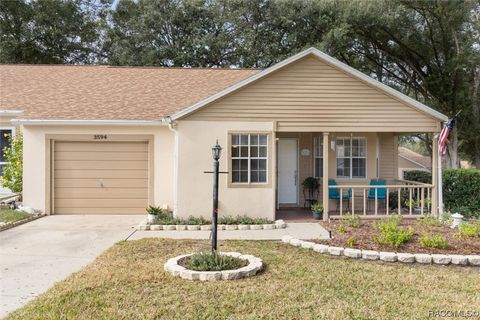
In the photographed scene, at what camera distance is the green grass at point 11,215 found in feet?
33.1

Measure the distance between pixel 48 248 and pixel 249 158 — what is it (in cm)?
512

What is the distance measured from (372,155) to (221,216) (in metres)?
5.23

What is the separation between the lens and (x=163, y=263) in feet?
21.3

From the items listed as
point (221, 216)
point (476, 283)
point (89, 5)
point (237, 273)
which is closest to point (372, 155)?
point (221, 216)

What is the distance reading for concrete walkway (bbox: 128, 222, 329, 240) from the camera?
28.2 feet

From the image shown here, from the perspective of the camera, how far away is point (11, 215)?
1045 cm

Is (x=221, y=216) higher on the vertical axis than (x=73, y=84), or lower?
lower

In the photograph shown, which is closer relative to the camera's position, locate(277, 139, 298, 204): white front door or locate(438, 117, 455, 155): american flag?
locate(438, 117, 455, 155): american flag

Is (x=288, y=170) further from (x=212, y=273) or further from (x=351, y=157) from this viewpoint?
(x=212, y=273)

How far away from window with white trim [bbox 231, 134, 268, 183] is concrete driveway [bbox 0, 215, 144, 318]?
3.11 metres

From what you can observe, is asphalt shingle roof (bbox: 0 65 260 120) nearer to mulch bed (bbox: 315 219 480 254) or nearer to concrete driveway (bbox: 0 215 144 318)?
concrete driveway (bbox: 0 215 144 318)

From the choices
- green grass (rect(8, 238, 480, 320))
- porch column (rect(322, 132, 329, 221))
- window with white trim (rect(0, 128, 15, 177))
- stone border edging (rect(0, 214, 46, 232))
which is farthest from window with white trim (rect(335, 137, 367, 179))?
window with white trim (rect(0, 128, 15, 177))

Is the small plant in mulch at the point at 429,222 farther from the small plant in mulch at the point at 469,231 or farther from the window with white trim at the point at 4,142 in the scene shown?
the window with white trim at the point at 4,142

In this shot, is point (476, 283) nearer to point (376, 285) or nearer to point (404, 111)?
point (376, 285)
